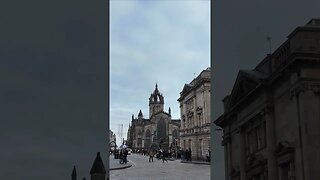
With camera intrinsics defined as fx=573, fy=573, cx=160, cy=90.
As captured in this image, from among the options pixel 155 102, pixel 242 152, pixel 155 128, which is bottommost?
Result: pixel 242 152

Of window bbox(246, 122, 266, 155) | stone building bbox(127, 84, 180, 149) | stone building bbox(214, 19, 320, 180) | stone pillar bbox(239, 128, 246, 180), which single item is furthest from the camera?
stone building bbox(127, 84, 180, 149)

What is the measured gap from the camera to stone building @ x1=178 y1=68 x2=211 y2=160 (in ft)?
269

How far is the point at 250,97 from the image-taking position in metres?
31.3

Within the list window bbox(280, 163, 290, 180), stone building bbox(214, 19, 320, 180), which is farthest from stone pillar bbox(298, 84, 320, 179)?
window bbox(280, 163, 290, 180)

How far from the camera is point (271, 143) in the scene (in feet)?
91.7

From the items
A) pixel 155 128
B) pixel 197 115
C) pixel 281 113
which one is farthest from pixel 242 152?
pixel 155 128

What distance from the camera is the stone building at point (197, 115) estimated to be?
82125 mm

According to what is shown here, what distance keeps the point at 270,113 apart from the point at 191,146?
200 ft

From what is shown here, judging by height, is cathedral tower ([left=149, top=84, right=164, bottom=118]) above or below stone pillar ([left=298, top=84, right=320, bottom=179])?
above

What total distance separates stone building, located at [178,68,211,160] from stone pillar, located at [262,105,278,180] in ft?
163

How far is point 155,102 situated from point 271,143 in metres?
132

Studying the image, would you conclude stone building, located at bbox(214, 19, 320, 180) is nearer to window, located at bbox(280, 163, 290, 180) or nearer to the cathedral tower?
window, located at bbox(280, 163, 290, 180)

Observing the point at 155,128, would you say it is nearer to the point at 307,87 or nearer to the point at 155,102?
the point at 155,102
